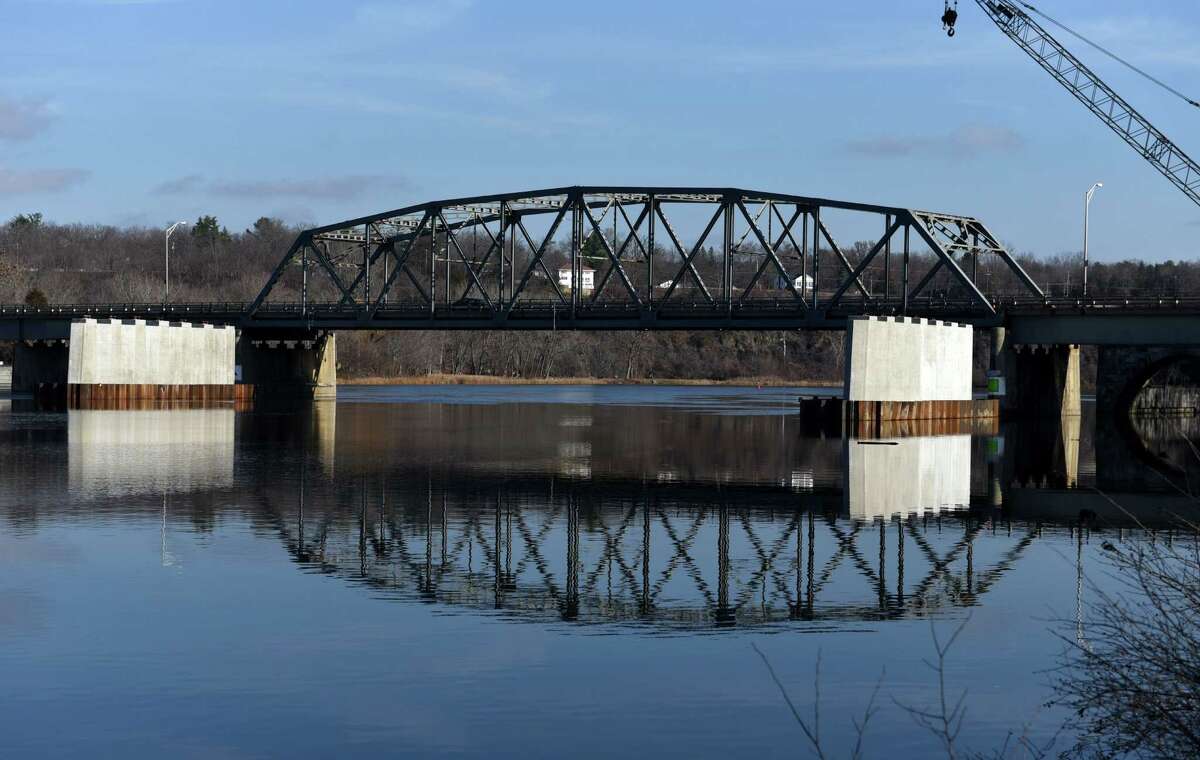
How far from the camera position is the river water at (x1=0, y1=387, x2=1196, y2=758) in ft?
55.9

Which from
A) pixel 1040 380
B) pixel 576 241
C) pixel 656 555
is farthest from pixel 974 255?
pixel 656 555

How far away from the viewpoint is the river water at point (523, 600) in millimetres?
17031

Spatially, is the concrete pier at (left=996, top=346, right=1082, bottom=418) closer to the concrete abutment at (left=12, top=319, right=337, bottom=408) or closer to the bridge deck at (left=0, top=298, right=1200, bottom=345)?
the bridge deck at (left=0, top=298, right=1200, bottom=345)

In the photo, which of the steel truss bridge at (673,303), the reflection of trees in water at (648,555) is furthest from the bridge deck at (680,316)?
the reflection of trees in water at (648,555)

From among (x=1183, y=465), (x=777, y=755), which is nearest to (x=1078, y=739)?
(x=777, y=755)

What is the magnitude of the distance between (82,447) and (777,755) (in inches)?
1930

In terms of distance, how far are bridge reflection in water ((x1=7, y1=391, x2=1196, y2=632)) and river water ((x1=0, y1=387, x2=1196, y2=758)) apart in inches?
5.9

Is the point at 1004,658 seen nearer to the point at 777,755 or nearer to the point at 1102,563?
the point at 777,755

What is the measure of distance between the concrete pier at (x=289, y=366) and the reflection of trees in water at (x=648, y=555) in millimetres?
102034

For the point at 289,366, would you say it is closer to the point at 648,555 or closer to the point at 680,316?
the point at 680,316

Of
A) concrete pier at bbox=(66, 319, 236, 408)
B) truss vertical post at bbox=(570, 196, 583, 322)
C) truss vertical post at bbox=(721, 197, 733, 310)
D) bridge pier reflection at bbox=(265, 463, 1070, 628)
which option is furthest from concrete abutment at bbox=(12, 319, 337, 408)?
bridge pier reflection at bbox=(265, 463, 1070, 628)

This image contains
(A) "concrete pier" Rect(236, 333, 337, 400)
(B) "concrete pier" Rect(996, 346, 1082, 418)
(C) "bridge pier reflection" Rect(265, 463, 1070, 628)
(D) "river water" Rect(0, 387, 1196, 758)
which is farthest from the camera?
(A) "concrete pier" Rect(236, 333, 337, 400)

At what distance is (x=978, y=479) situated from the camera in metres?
50.8

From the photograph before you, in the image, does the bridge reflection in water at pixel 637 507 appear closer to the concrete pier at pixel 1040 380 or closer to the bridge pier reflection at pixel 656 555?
the bridge pier reflection at pixel 656 555
